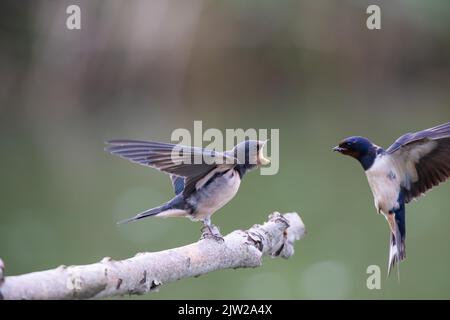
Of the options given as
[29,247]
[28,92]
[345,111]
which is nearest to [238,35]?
[345,111]

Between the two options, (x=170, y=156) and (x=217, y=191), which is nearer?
(x=170, y=156)

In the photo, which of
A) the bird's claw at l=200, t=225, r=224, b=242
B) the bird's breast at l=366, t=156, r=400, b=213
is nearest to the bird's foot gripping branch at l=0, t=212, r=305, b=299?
the bird's claw at l=200, t=225, r=224, b=242

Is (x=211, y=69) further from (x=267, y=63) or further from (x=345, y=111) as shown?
(x=345, y=111)

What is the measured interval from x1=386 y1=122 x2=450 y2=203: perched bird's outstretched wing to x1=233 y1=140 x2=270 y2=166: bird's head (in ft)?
1.50

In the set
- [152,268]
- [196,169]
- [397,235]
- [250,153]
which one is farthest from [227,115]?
[152,268]

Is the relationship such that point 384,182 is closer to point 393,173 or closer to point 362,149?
point 393,173

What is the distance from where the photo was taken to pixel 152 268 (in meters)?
2.38

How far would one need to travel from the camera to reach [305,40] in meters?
11.2

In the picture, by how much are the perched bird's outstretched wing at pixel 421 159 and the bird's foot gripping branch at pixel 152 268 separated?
1.53 ft

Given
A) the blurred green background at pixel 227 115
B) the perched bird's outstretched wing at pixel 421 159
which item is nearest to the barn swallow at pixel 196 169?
the perched bird's outstretched wing at pixel 421 159

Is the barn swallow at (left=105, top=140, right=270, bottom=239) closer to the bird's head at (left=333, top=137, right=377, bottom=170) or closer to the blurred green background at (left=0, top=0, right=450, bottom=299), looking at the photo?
the bird's head at (left=333, top=137, right=377, bottom=170)

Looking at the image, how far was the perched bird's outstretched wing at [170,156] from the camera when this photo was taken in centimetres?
259

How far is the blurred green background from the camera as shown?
5793mm

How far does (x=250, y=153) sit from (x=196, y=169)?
317mm
